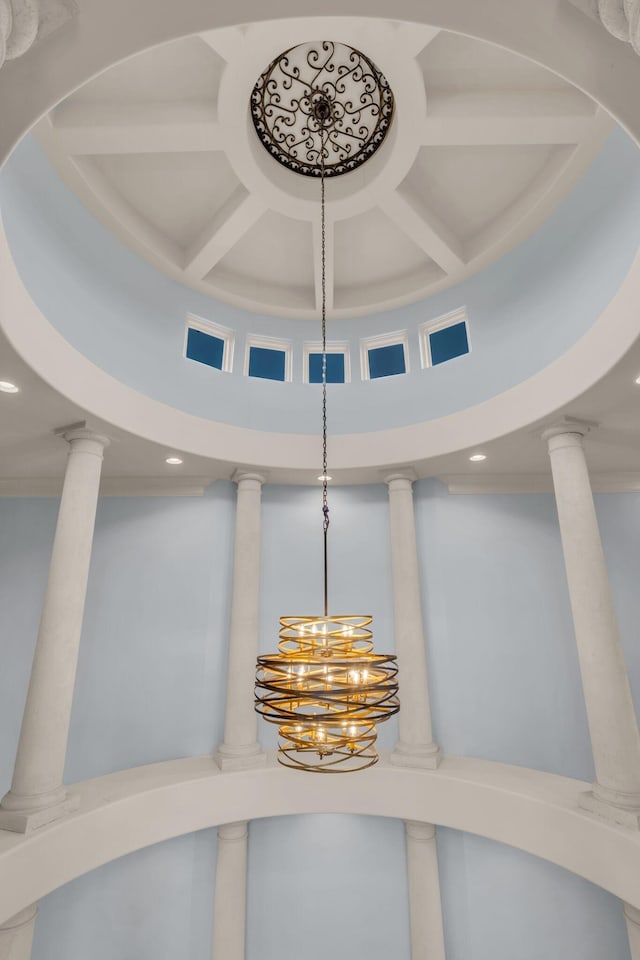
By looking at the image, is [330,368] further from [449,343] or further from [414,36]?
[414,36]

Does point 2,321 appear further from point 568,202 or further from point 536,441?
point 568,202

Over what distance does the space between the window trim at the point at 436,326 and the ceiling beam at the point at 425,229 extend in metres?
0.76

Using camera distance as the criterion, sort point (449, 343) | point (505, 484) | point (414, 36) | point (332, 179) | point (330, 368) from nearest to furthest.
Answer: point (414, 36) → point (332, 179) → point (449, 343) → point (505, 484) → point (330, 368)

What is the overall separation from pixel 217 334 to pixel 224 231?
205cm

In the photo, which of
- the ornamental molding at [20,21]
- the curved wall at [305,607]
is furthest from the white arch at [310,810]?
the ornamental molding at [20,21]

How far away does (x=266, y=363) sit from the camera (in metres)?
9.66

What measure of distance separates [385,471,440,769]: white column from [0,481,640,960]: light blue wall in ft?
2.13

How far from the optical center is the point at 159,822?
6.69 m

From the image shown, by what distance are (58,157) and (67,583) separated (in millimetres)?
5624

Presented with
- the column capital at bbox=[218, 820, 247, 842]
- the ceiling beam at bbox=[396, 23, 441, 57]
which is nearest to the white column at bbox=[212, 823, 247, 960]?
the column capital at bbox=[218, 820, 247, 842]

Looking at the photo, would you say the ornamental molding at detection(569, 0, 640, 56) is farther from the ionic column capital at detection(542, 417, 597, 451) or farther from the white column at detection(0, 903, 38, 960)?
the white column at detection(0, 903, 38, 960)

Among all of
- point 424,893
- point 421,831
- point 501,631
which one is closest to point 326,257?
point 501,631

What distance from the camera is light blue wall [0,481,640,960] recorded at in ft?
24.4

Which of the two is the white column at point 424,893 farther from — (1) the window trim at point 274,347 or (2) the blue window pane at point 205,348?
(2) the blue window pane at point 205,348
